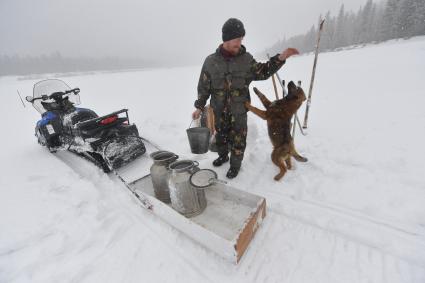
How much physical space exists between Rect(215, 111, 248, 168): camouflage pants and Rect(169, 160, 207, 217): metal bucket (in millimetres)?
909

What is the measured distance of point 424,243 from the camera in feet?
7.02

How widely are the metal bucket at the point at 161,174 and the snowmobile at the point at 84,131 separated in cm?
130

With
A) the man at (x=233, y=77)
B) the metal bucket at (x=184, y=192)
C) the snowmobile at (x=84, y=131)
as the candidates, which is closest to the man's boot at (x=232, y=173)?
the man at (x=233, y=77)

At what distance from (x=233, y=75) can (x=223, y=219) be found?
188 centimetres

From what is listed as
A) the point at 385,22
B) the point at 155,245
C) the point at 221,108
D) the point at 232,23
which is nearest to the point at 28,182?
the point at 155,245

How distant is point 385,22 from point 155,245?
4644cm

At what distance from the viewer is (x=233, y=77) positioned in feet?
9.41

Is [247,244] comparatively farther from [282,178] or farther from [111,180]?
[111,180]

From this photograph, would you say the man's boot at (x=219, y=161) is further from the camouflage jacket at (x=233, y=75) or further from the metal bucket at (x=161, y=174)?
the metal bucket at (x=161, y=174)

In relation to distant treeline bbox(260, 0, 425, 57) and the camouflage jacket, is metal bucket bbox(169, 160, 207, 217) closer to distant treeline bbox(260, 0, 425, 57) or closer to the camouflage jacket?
the camouflage jacket

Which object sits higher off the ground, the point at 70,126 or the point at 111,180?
the point at 70,126

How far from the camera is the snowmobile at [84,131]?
373 cm

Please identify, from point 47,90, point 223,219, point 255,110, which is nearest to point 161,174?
point 223,219

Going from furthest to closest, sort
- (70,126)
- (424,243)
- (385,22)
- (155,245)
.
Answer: (385,22) < (70,126) < (155,245) < (424,243)
